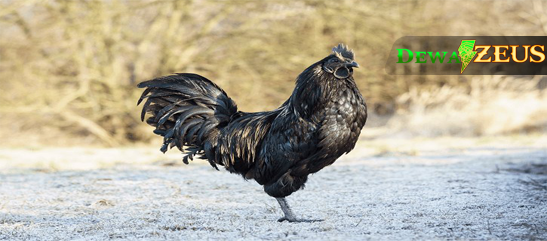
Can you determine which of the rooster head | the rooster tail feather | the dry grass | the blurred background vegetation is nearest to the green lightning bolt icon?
the dry grass

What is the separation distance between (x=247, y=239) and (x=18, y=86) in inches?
451

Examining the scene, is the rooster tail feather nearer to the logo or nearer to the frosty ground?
the frosty ground

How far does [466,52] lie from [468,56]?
170 mm

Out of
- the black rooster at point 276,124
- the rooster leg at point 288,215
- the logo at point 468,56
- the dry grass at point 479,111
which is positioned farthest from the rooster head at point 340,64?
the logo at point 468,56

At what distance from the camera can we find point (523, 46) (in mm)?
19609

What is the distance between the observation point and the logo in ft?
64.2

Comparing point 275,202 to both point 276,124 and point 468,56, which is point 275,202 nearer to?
point 276,124

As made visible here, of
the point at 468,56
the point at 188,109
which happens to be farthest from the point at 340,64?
the point at 468,56

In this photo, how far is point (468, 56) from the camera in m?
19.1

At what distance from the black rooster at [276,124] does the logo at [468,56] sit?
13.7 m

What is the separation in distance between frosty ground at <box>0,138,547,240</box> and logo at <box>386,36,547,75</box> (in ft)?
27.7

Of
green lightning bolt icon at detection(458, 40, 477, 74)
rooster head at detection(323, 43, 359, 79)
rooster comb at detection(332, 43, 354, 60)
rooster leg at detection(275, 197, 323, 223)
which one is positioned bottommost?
rooster leg at detection(275, 197, 323, 223)

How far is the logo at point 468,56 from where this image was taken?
19562 millimetres

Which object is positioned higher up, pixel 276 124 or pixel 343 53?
pixel 343 53
